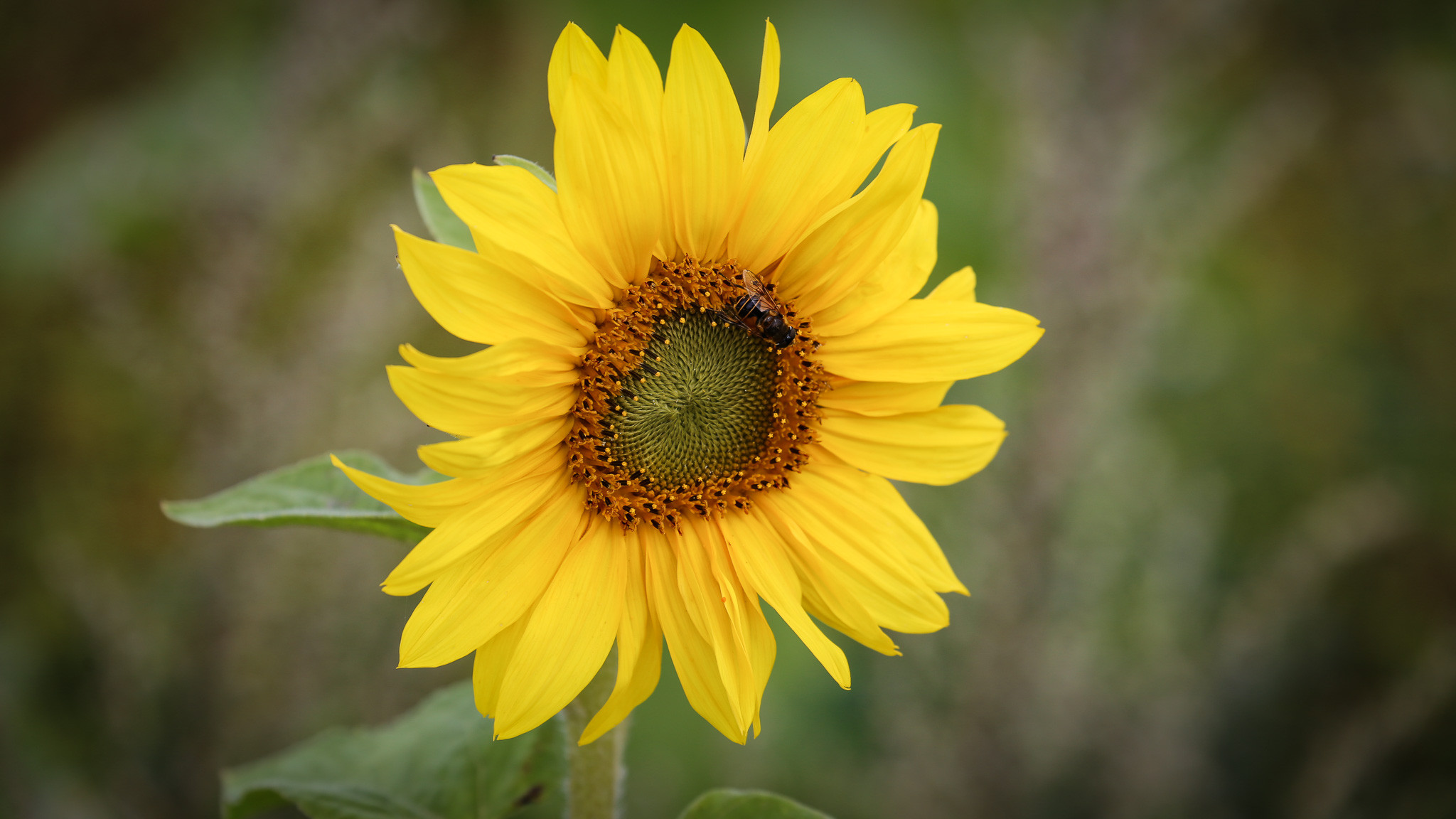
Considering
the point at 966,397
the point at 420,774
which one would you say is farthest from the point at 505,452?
the point at 966,397

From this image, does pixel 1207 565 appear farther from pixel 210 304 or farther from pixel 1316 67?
pixel 210 304

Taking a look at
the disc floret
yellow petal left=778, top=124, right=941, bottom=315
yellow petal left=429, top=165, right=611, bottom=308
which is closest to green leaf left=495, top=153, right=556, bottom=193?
yellow petal left=429, top=165, right=611, bottom=308

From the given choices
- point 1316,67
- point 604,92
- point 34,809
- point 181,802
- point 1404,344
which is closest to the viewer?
point 604,92

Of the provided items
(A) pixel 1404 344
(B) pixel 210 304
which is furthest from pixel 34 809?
(A) pixel 1404 344

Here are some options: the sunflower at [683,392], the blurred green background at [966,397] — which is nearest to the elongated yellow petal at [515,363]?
the sunflower at [683,392]

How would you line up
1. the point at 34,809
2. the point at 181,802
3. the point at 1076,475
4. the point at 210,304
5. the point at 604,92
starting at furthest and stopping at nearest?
1. the point at 1076,475
2. the point at 181,802
3. the point at 210,304
4. the point at 34,809
5. the point at 604,92

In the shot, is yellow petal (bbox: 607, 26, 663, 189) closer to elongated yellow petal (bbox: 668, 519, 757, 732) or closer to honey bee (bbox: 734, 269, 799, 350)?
honey bee (bbox: 734, 269, 799, 350)

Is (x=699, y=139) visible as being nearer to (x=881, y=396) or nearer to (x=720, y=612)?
(x=881, y=396)
